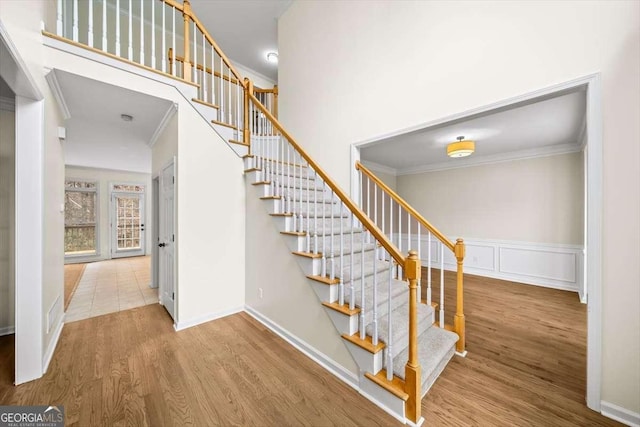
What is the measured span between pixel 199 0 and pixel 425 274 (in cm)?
665

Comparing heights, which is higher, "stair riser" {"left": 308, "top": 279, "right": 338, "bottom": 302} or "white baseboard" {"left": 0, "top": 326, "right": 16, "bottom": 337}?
"stair riser" {"left": 308, "top": 279, "right": 338, "bottom": 302}

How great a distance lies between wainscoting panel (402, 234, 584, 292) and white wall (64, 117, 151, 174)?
5019 millimetres

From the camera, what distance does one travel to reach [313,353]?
2166 mm

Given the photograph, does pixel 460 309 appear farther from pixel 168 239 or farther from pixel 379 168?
pixel 379 168

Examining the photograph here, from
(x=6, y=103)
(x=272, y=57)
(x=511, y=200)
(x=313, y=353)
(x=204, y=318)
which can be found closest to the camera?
(x=313, y=353)

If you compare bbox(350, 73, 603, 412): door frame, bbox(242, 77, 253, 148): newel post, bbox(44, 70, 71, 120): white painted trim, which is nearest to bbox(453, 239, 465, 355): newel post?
bbox(350, 73, 603, 412): door frame

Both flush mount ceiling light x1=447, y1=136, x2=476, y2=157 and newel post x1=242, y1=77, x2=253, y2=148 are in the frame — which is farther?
flush mount ceiling light x1=447, y1=136, x2=476, y2=157

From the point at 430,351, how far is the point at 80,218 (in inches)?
367

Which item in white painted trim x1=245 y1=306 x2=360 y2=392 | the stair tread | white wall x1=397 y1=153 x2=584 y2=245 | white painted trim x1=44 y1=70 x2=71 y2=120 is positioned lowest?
white painted trim x1=245 y1=306 x2=360 y2=392

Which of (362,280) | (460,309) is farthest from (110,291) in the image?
(460,309)

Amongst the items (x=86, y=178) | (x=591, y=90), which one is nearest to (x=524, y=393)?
(x=591, y=90)

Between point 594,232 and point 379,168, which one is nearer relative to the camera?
point 594,232

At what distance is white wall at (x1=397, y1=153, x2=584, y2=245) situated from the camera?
13.7 ft

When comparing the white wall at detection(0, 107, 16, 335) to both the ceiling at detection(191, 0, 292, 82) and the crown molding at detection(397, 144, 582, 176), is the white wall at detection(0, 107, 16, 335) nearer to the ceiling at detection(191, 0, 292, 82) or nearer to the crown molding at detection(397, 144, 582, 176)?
the ceiling at detection(191, 0, 292, 82)
